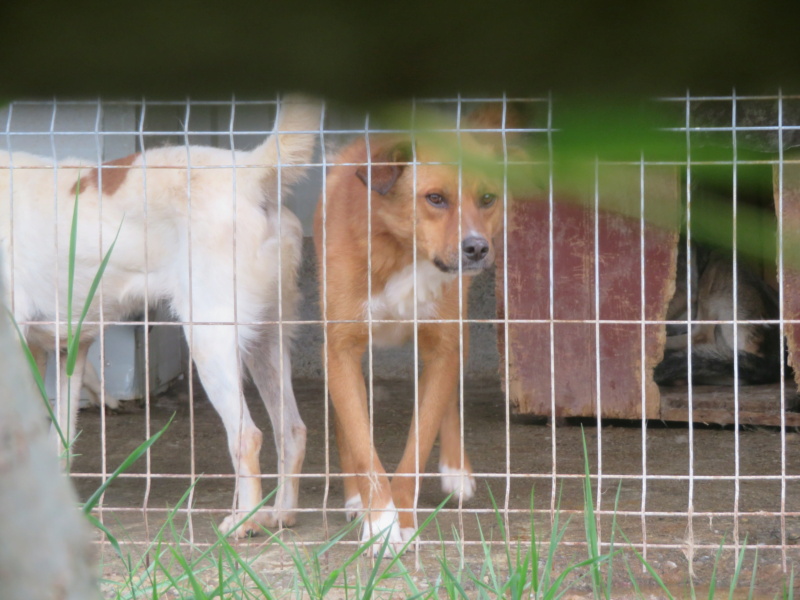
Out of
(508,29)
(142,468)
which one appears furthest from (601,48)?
(142,468)

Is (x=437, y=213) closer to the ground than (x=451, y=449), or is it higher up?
higher up

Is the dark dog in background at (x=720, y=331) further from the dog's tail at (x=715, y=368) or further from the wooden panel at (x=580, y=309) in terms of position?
the wooden panel at (x=580, y=309)

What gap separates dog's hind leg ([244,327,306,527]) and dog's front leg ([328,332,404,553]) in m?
0.20

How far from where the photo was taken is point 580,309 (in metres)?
4.97

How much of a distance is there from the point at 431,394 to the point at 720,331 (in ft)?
8.43

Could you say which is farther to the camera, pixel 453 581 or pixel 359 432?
pixel 359 432

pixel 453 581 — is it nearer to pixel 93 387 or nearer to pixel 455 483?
pixel 455 483

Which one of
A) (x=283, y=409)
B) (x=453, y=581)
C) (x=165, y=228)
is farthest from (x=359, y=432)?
(x=453, y=581)

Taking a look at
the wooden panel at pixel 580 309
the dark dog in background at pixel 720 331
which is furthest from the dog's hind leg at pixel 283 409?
the dark dog in background at pixel 720 331

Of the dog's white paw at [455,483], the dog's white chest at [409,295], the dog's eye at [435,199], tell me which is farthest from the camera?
the dog's white paw at [455,483]

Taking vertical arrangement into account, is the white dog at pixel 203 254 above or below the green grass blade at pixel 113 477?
above

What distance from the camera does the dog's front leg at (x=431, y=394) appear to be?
3.40m

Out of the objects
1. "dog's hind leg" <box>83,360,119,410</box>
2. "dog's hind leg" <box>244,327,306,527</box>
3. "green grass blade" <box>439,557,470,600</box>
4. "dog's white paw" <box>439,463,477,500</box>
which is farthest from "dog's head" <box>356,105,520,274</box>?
"dog's hind leg" <box>83,360,119,410</box>

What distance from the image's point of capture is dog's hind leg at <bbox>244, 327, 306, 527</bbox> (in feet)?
11.6
